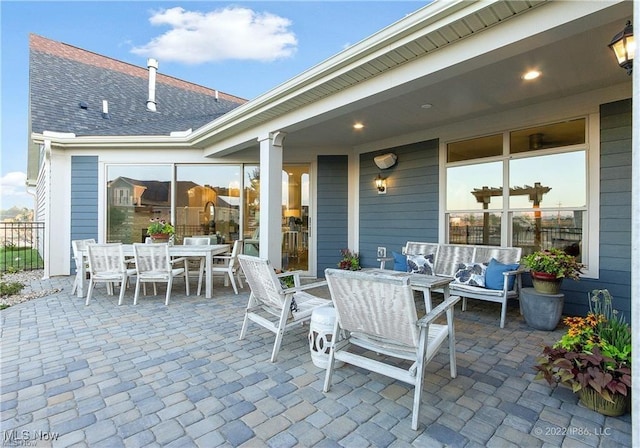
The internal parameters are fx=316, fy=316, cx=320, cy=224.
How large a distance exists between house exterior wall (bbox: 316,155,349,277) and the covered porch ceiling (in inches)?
41.6

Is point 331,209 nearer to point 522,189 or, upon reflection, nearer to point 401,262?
point 401,262

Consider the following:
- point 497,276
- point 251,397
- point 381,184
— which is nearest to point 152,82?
point 381,184

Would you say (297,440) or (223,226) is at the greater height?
(223,226)

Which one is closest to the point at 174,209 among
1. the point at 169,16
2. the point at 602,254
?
the point at 169,16

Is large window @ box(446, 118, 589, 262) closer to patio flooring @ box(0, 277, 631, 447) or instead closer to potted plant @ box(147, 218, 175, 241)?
patio flooring @ box(0, 277, 631, 447)

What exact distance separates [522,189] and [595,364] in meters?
3.07

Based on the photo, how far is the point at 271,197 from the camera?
469 centimetres

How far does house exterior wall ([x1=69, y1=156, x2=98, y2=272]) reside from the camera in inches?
253

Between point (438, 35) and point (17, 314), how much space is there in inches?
213

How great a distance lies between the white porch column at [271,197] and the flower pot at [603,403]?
3621 mm

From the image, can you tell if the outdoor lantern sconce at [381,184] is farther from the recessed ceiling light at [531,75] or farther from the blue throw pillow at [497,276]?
the recessed ceiling light at [531,75]

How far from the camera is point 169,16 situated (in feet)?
23.0

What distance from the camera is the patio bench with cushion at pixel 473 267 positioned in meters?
3.70

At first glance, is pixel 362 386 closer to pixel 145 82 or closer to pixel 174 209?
pixel 174 209
